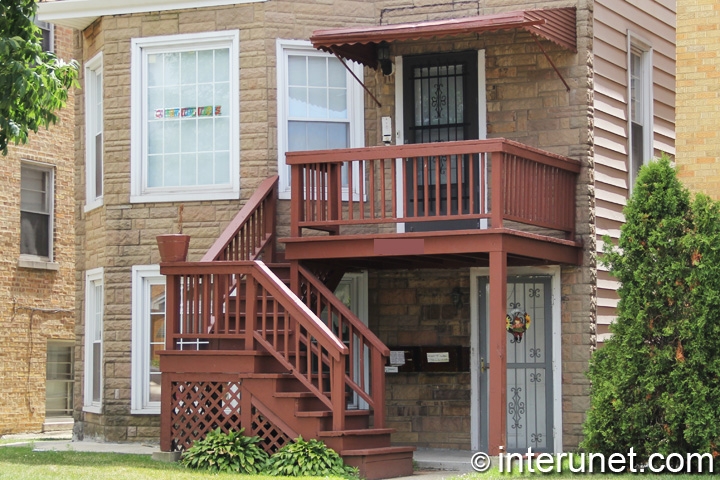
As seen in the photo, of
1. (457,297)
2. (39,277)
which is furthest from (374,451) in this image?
(39,277)

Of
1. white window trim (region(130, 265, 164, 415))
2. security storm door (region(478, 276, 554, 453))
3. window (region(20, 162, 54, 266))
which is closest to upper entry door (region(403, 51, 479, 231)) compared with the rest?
security storm door (region(478, 276, 554, 453))

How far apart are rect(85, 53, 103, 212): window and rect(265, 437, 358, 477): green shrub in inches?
220

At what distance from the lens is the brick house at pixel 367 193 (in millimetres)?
12906

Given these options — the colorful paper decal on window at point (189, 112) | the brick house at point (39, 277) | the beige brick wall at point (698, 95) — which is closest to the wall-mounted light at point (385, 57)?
the colorful paper decal on window at point (189, 112)

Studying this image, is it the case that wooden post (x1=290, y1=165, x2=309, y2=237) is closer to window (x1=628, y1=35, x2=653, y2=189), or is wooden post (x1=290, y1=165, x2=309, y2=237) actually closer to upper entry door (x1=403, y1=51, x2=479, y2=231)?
upper entry door (x1=403, y1=51, x2=479, y2=231)

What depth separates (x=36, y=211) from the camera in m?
20.4

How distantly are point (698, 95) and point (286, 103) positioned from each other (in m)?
6.89

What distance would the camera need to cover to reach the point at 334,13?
1489 cm

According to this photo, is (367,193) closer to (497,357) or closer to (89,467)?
(497,357)

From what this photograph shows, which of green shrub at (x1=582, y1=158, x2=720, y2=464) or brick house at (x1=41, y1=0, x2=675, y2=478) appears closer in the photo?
green shrub at (x1=582, y1=158, x2=720, y2=464)

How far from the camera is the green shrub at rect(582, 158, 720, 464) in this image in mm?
11211

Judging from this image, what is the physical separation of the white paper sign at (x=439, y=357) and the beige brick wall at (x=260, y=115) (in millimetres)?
282

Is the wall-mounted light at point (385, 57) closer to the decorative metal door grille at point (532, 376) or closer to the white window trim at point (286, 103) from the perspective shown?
the white window trim at point (286, 103)

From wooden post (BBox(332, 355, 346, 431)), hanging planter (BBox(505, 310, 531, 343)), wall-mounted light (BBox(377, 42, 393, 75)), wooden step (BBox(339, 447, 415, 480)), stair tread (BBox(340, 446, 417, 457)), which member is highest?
wall-mounted light (BBox(377, 42, 393, 75))
